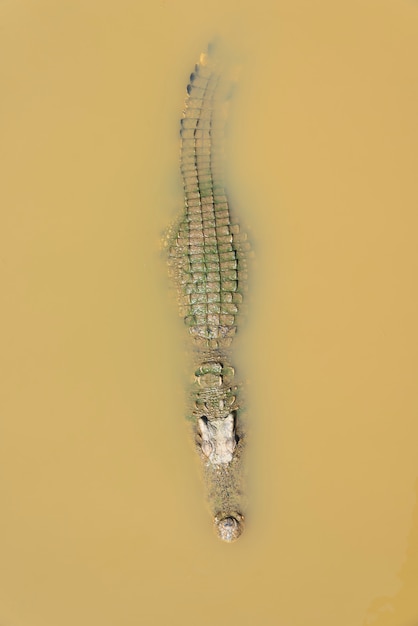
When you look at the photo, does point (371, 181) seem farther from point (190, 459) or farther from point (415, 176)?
point (190, 459)

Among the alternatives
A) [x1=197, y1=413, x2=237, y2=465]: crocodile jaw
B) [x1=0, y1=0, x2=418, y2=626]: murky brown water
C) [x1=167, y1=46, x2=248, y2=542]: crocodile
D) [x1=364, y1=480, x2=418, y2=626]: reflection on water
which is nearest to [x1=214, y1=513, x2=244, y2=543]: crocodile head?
[x1=167, y1=46, x2=248, y2=542]: crocodile

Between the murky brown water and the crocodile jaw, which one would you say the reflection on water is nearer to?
the murky brown water

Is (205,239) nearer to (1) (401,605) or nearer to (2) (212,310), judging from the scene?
(2) (212,310)

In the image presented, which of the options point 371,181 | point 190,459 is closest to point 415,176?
point 371,181

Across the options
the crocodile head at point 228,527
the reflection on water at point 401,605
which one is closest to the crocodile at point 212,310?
the crocodile head at point 228,527

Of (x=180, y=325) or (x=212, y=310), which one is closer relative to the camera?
(x=212, y=310)

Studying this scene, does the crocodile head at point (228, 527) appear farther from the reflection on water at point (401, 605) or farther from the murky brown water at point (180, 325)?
the reflection on water at point (401, 605)

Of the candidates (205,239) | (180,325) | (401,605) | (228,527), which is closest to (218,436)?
(228,527)
